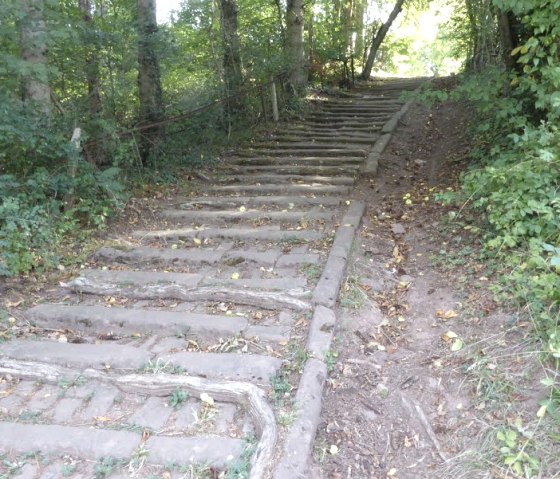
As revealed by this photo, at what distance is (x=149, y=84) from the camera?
7.77 meters

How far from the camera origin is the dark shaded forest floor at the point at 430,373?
8.80 feet

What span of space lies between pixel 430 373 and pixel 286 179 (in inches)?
175

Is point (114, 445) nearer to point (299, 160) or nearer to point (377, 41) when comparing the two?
point (299, 160)

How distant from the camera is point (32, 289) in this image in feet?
14.4

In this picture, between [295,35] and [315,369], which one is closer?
[315,369]

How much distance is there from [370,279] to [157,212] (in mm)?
3084

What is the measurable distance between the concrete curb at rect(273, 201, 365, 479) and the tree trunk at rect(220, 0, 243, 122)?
17.8 feet

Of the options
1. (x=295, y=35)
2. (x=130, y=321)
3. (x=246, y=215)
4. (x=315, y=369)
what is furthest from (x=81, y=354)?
(x=295, y=35)

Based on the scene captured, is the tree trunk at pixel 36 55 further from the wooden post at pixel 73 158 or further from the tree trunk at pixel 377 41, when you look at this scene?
the tree trunk at pixel 377 41

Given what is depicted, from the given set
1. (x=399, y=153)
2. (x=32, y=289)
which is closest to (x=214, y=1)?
(x=399, y=153)

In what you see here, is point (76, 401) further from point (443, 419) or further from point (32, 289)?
point (443, 419)

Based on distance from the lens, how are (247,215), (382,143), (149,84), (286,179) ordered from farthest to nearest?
1. (382,143)
2. (149,84)
3. (286,179)
4. (247,215)

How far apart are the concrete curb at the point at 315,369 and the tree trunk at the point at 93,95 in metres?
3.24

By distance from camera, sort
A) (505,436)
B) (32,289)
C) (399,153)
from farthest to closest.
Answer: (399,153) → (32,289) → (505,436)
